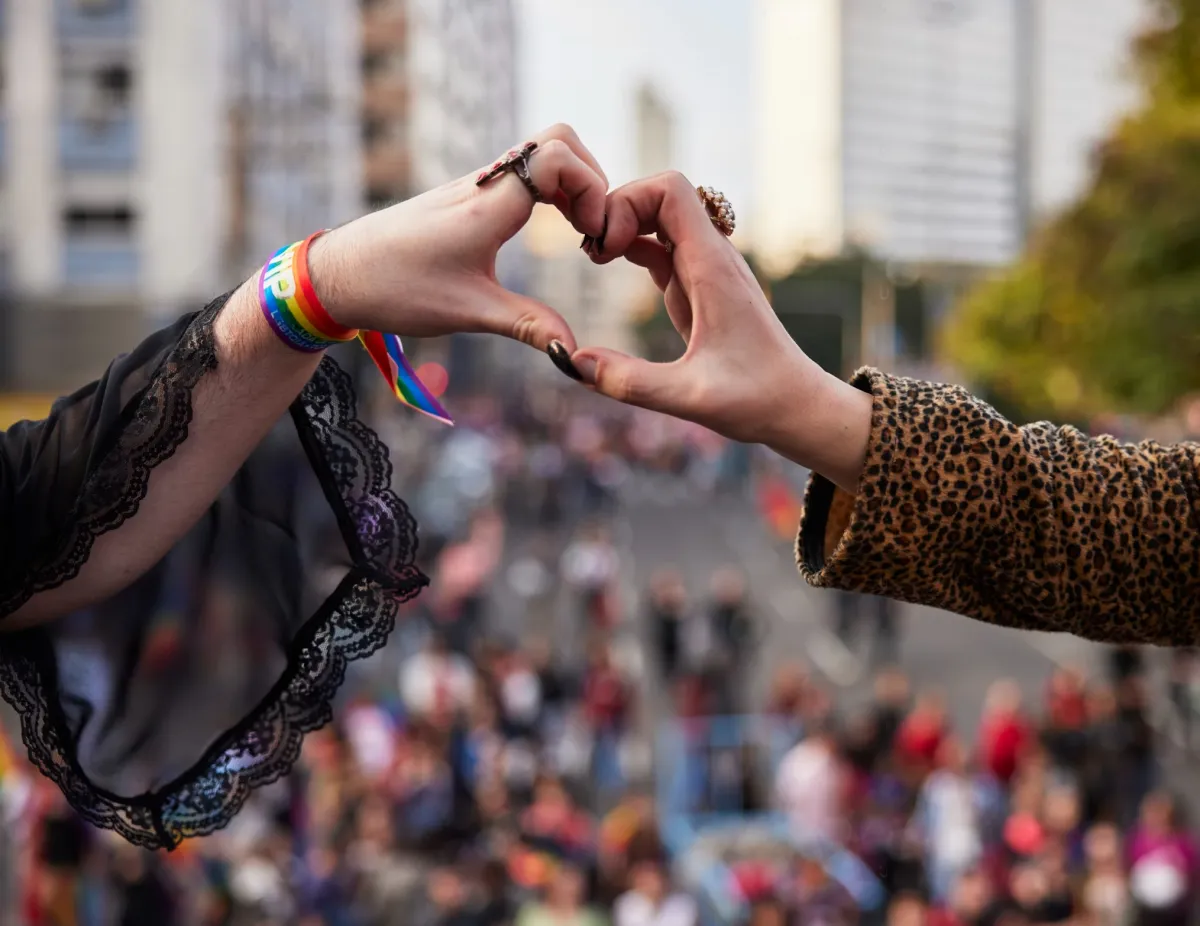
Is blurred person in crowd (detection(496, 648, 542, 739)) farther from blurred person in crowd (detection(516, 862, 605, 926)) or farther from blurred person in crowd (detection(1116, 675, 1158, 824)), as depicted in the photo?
blurred person in crowd (detection(1116, 675, 1158, 824))

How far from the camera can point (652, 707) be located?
52.6 ft

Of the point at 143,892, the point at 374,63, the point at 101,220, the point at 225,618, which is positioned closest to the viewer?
the point at 225,618

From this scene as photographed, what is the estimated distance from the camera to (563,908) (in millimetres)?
7152

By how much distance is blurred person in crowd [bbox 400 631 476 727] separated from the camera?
35.8 ft

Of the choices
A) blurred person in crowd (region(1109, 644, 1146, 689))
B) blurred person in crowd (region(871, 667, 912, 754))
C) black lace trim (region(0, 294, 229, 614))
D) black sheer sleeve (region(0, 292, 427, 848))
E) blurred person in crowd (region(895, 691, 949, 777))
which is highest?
black lace trim (region(0, 294, 229, 614))

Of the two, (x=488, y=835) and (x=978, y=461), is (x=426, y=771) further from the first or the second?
(x=978, y=461)

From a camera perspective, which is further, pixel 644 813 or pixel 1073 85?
pixel 1073 85

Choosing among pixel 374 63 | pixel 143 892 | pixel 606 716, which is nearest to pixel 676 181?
pixel 143 892

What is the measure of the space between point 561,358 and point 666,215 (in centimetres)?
23

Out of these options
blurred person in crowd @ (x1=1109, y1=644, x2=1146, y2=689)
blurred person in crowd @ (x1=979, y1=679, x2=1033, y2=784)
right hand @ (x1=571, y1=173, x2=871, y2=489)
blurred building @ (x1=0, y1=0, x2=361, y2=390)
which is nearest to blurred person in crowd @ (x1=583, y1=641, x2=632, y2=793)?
blurred person in crowd @ (x1=979, y1=679, x2=1033, y2=784)

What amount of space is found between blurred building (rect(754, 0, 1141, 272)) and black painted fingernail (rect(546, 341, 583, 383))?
7.33 ft

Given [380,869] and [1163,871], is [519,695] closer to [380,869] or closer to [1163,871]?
[380,869]

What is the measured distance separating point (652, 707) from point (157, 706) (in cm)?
1426

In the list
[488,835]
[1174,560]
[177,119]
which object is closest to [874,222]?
[488,835]
